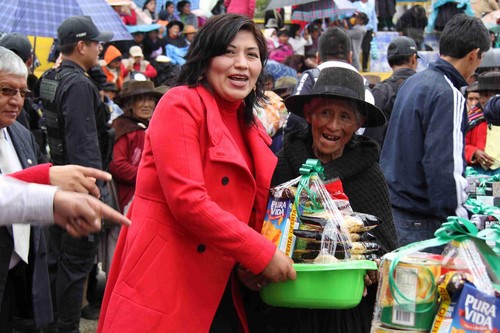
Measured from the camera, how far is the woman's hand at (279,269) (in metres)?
3.13

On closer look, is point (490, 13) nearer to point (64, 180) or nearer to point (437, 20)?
point (437, 20)

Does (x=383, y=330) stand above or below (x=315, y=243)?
below

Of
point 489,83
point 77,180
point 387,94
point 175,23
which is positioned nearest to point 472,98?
point 489,83

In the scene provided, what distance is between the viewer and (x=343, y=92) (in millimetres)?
3658

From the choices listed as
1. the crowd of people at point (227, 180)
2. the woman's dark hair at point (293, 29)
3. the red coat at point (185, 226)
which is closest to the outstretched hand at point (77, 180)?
the crowd of people at point (227, 180)

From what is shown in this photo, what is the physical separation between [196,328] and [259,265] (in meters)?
0.42

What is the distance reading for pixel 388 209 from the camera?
3.68 metres

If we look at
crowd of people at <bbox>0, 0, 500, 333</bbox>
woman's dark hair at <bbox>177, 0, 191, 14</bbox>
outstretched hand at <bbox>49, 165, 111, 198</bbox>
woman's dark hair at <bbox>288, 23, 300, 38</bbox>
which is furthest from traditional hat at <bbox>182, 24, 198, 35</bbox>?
outstretched hand at <bbox>49, 165, 111, 198</bbox>

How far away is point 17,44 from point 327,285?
489 centimetres

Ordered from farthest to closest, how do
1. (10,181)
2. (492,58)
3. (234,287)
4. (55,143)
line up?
(492,58)
(55,143)
(234,287)
(10,181)

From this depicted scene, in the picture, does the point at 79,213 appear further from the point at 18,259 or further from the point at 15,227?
the point at 18,259

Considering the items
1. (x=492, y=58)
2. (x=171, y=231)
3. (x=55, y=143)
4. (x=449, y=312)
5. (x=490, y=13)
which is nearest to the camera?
(x=449, y=312)

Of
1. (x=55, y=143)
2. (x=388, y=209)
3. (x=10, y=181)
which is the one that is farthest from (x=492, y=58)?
(x=10, y=181)

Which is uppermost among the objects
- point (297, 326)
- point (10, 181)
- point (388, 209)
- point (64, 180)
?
point (10, 181)
